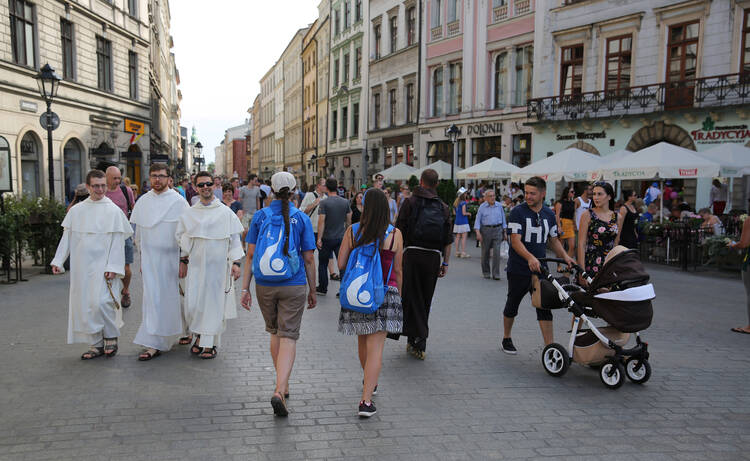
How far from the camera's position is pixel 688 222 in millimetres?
13484

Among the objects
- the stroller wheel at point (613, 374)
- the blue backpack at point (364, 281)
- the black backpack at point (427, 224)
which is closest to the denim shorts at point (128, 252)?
the black backpack at point (427, 224)

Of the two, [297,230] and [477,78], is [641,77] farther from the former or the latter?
[297,230]

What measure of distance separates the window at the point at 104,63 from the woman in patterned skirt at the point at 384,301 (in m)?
24.9

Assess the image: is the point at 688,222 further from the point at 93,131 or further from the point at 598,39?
the point at 93,131

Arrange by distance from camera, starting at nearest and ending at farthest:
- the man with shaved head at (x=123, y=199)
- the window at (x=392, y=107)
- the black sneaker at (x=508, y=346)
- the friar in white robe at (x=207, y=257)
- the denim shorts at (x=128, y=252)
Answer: the friar in white robe at (x=207, y=257)
the black sneaker at (x=508, y=346)
the man with shaved head at (x=123, y=199)
the denim shorts at (x=128, y=252)
the window at (x=392, y=107)

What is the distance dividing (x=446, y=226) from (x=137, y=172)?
96.0 feet

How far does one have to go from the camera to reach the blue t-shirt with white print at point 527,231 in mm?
5957

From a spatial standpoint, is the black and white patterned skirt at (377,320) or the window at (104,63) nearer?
the black and white patterned skirt at (377,320)

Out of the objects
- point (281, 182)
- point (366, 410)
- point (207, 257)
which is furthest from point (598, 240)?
point (207, 257)

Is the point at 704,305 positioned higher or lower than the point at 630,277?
lower

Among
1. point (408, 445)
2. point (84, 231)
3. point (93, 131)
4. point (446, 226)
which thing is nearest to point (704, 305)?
point (446, 226)

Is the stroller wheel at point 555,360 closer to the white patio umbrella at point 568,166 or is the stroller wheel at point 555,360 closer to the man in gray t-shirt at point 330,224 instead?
the man in gray t-shirt at point 330,224

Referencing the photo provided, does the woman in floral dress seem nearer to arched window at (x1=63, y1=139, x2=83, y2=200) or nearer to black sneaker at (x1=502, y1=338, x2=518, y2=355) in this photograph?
black sneaker at (x1=502, y1=338, x2=518, y2=355)

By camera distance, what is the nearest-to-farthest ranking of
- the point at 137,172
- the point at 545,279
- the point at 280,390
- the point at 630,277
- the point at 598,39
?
the point at 280,390 → the point at 630,277 → the point at 545,279 → the point at 598,39 → the point at 137,172
